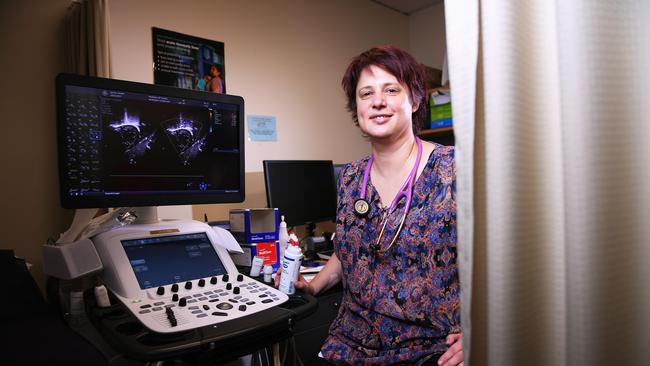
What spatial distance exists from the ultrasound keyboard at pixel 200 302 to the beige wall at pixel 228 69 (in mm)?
1024

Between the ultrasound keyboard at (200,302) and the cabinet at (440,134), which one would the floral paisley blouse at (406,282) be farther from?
the cabinet at (440,134)

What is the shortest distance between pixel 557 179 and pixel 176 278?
95 centimetres

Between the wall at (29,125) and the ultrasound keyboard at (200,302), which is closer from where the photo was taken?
the ultrasound keyboard at (200,302)

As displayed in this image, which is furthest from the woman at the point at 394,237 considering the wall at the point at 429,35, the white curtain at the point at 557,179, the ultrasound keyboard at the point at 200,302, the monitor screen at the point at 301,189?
the wall at the point at 429,35

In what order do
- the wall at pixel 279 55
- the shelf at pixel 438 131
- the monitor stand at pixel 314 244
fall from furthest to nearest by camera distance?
the shelf at pixel 438 131 → the monitor stand at pixel 314 244 → the wall at pixel 279 55

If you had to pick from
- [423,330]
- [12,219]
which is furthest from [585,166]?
[12,219]

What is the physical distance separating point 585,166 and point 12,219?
6.54ft

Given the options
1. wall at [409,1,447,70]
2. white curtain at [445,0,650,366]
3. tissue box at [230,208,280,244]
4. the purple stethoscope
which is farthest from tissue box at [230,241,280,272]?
wall at [409,1,447,70]

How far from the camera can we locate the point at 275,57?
8.08 feet

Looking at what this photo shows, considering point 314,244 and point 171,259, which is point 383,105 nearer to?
point 171,259

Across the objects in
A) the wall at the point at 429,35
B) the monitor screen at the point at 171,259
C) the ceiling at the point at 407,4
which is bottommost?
the monitor screen at the point at 171,259

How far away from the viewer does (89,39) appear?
1.48 m

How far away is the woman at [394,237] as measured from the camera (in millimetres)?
986

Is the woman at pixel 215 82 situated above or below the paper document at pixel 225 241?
above
